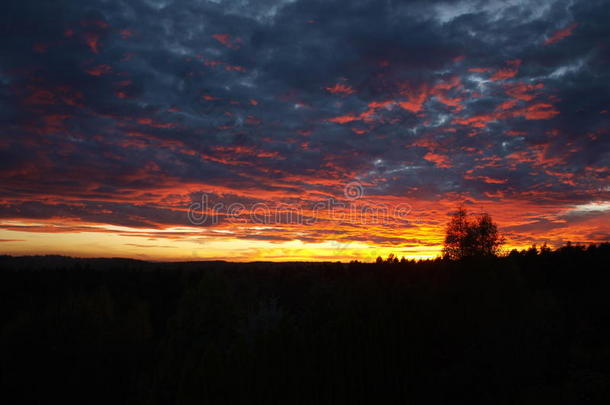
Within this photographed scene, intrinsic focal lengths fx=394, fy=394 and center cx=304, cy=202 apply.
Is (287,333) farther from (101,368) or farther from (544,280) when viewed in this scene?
(544,280)

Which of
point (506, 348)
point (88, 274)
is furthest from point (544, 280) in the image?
point (88, 274)

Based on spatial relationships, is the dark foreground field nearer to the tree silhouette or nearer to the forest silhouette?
the forest silhouette

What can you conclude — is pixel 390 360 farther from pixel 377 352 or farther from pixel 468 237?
pixel 468 237

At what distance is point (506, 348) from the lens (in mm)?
13328

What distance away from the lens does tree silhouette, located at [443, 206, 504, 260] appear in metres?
53.8

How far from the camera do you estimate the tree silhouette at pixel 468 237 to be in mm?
53844

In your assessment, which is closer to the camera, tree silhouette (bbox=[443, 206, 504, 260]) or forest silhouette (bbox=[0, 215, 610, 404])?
forest silhouette (bbox=[0, 215, 610, 404])

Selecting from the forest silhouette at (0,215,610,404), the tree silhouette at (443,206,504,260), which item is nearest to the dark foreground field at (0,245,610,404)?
the forest silhouette at (0,215,610,404)

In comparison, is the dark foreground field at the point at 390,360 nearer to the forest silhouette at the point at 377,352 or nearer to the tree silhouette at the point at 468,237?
the forest silhouette at the point at 377,352

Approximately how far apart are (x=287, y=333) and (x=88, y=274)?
8984cm

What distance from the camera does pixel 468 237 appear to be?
53938mm

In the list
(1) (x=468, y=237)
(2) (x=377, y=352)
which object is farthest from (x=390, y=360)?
(1) (x=468, y=237)

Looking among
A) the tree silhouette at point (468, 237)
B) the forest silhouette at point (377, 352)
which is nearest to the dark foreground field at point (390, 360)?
the forest silhouette at point (377, 352)

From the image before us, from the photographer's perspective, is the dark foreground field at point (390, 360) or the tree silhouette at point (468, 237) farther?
the tree silhouette at point (468, 237)
